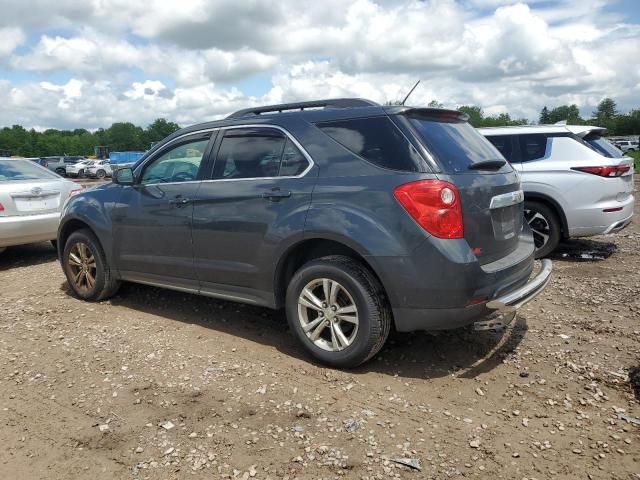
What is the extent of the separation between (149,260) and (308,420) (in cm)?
245

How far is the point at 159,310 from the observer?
17.6 ft

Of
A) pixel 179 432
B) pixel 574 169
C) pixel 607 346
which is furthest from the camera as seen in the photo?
pixel 574 169

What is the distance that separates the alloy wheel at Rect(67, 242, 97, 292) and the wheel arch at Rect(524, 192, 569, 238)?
5356 mm

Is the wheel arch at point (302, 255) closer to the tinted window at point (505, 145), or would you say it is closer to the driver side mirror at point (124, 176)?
the driver side mirror at point (124, 176)

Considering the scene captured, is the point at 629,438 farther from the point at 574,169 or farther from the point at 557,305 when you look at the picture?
the point at 574,169

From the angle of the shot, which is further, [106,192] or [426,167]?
[106,192]

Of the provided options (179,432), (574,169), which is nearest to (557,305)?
(574,169)

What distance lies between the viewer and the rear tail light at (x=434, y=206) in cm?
338

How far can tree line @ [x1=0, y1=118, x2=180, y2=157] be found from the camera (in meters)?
114

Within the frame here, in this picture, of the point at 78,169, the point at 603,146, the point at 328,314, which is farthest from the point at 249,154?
the point at 78,169

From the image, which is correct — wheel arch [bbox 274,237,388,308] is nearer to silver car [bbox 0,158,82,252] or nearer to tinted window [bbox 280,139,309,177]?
tinted window [bbox 280,139,309,177]

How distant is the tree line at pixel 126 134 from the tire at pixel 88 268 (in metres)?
98.6

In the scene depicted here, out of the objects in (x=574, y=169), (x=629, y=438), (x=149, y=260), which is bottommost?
(x=629, y=438)

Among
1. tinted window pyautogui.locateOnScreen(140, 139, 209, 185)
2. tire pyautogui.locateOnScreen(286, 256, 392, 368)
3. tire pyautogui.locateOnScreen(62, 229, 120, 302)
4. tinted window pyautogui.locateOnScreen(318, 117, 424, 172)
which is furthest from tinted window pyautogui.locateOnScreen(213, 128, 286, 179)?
tire pyautogui.locateOnScreen(62, 229, 120, 302)
